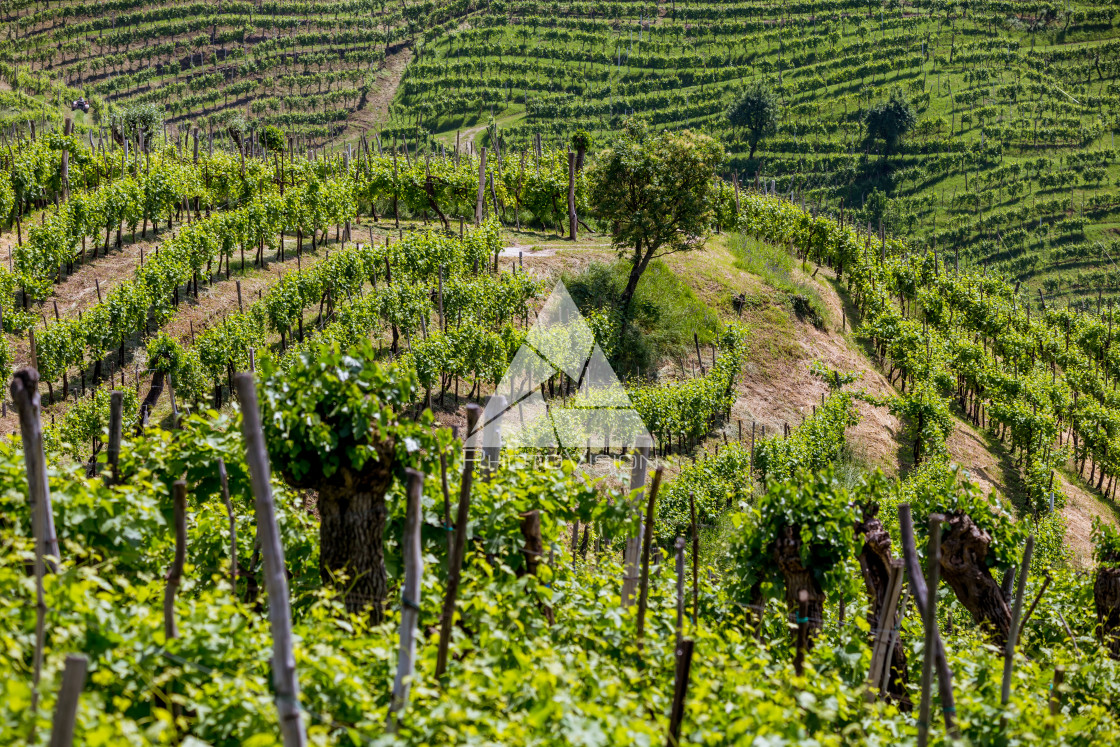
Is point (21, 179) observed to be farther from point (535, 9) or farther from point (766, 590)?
point (535, 9)

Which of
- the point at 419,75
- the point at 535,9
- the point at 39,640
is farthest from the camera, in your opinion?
the point at 535,9

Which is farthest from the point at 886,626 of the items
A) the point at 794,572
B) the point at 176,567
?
the point at 176,567

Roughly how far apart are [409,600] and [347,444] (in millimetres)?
1690

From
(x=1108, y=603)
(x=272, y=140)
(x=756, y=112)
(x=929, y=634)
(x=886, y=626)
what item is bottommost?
(x=1108, y=603)

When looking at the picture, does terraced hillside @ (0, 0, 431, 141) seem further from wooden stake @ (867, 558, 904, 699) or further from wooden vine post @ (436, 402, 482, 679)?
wooden vine post @ (436, 402, 482, 679)

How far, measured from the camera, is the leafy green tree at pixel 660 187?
24391 millimetres

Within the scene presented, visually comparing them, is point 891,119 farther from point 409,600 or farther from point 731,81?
point 409,600

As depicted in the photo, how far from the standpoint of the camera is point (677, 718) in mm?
4168

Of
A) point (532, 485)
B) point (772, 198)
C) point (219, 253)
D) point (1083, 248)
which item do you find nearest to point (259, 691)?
point (532, 485)

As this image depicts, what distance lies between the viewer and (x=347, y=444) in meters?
5.63

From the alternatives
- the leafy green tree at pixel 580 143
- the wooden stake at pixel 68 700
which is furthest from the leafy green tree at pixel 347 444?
the leafy green tree at pixel 580 143

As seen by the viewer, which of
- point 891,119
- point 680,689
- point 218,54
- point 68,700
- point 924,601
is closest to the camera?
point 68,700

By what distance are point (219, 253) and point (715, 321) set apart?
14548 millimetres

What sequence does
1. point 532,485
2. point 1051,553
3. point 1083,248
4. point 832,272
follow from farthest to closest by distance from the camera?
point 1083,248, point 832,272, point 1051,553, point 532,485
